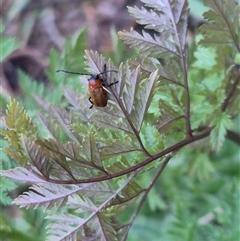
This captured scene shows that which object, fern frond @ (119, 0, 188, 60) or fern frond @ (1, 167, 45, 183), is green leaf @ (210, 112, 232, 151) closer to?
fern frond @ (119, 0, 188, 60)

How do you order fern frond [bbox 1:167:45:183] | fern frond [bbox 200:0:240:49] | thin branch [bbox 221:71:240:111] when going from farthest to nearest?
thin branch [bbox 221:71:240:111] → fern frond [bbox 200:0:240:49] → fern frond [bbox 1:167:45:183]

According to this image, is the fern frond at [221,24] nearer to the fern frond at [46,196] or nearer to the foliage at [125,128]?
the foliage at [125,128]

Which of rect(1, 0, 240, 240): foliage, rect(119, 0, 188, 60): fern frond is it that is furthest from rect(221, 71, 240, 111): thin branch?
rect(119, 0, 188, 60): fern frond

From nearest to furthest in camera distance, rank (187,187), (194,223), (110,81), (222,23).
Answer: (110,81)
(222,23)
(194,223)
(187,187)

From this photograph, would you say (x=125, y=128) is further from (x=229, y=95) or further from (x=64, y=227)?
(x=229, y=95)

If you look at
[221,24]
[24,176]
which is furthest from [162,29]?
[24,176]

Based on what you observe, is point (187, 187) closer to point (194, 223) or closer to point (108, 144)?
point (194, 223)

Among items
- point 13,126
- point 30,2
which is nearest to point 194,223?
point 13,126

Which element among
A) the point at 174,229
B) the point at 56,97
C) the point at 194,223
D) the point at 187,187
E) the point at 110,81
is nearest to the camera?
the point at 110,81

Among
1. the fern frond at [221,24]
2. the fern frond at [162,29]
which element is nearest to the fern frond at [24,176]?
the fern frond at [162,29]
